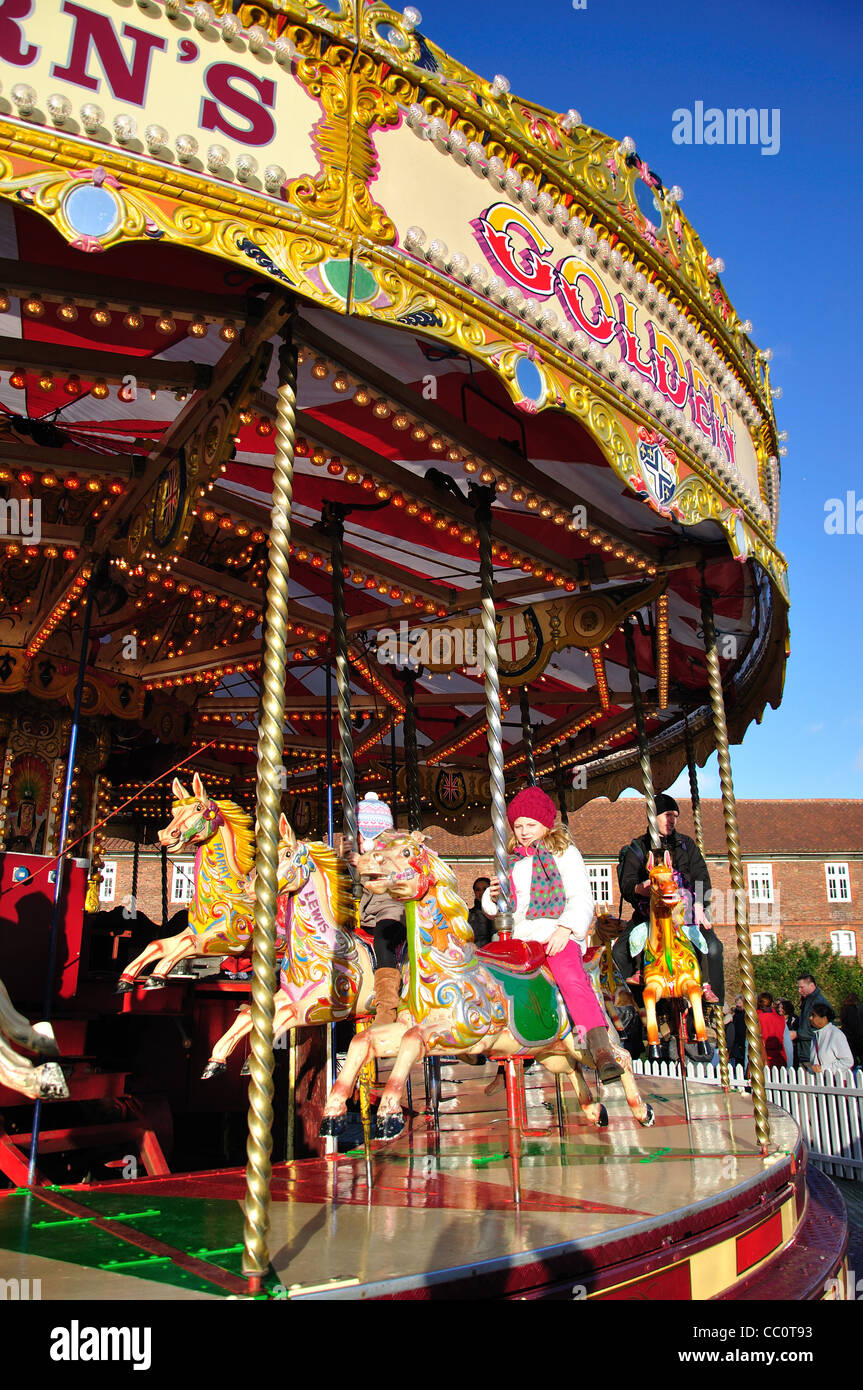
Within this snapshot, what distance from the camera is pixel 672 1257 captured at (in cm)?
314

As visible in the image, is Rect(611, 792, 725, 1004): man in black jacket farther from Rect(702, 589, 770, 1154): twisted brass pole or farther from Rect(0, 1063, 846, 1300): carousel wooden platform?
Rect(0, 1063, 846, 1300): carousel wooden platform

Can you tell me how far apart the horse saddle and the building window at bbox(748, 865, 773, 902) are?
34.1m

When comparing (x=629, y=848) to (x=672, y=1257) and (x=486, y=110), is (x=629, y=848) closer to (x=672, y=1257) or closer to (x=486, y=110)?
(x=672, y=1257)

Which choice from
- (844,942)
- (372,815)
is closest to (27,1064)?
(372,815)

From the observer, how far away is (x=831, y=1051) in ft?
32.0

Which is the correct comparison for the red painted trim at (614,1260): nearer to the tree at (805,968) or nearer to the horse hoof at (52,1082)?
the horse hoof at (52,1082)

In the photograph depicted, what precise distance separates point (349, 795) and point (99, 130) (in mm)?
3397

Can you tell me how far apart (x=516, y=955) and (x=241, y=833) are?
1.60 meters

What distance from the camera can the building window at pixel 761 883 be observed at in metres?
36.0

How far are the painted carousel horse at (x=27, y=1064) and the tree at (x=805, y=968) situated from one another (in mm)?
33368

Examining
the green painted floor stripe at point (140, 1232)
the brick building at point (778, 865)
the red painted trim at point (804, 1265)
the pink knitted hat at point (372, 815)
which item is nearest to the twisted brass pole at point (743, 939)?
the red painted trim at point (804, 1265)

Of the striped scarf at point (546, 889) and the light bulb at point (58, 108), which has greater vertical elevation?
the light bulb at point (58, 108)
